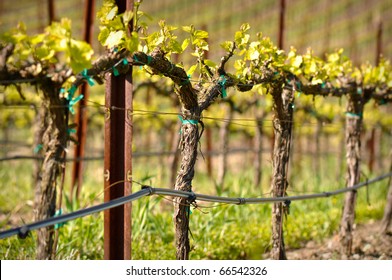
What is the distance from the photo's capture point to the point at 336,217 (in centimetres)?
541

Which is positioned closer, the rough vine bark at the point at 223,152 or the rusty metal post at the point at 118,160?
the rusty metal post at the point at 118,160

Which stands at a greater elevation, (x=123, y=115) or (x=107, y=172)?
(x=123, y=115)

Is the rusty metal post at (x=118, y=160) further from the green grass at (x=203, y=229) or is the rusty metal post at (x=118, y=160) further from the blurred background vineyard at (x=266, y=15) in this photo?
the blurred background vineyard at (x=266, y=15)

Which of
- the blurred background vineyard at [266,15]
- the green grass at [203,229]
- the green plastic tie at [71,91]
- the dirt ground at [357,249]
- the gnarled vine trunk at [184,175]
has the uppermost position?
the blurred background vineyard at [266,15]

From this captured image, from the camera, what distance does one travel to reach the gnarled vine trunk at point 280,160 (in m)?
3.69

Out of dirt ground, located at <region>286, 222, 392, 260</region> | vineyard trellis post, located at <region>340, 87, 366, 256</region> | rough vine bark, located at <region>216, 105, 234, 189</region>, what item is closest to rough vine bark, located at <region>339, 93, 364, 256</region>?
vineyard trellis post, located at <region>340, 87, 366, 256</region>

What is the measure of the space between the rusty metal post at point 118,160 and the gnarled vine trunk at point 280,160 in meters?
1.13

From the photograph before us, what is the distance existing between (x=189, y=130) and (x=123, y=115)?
0.37 meters

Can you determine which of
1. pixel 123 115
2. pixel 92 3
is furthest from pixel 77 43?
pixel 92 3

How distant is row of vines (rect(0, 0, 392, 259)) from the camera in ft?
8.02

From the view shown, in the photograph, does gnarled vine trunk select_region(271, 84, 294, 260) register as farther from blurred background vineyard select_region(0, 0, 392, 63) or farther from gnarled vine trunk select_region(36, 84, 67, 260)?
blurred background vineyard select_region(0, 0, 392, 63)

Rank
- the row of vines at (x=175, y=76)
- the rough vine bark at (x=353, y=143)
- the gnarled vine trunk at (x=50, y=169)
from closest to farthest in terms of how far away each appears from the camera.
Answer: the row of vines at (x=175, y=76)
the gnarled vine trunk at (x=50, y=169)
the rough vine bark at (x=353, y=143)

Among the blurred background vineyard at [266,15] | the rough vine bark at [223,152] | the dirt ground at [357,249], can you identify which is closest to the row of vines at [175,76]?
the dirt ground at [357,249]

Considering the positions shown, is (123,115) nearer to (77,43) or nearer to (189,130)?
(189,130)
